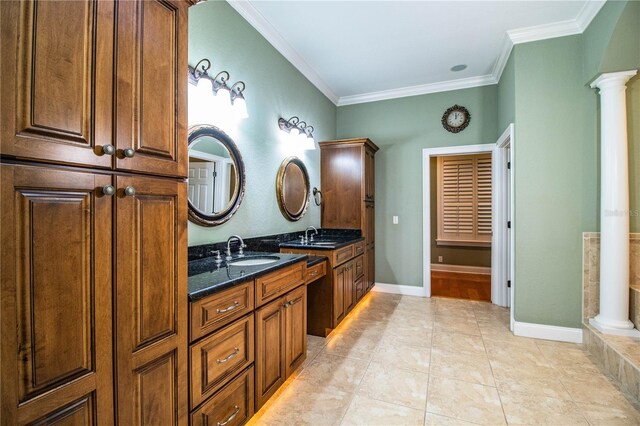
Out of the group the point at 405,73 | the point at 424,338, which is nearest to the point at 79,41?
the point at 424,338

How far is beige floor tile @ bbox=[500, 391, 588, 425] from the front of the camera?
1.73 metres

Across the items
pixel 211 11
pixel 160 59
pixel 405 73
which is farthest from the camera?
pixel 405 73

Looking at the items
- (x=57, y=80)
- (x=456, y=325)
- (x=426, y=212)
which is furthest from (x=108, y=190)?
(x=426, y=212)

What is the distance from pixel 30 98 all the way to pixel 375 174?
4.07 m

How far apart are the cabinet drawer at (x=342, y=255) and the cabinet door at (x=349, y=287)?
0.09m

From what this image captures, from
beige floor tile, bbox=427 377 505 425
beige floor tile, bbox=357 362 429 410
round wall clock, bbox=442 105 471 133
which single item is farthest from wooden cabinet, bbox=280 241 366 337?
round wall clock, bbox=442 105 471 133

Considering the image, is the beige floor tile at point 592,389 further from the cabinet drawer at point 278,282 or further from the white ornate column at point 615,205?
the cabinet drawer at point 278,282

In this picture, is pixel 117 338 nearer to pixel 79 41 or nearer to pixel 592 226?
pixel 79 41

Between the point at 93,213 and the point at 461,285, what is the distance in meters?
5.08

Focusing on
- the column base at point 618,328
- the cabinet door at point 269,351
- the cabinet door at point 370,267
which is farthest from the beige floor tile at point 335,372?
the column base at point 618,328

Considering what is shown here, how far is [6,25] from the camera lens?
0.72m

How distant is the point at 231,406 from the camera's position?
149 cm

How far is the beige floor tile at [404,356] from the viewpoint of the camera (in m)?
2.35

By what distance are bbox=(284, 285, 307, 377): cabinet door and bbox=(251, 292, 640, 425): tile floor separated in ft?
0.58
